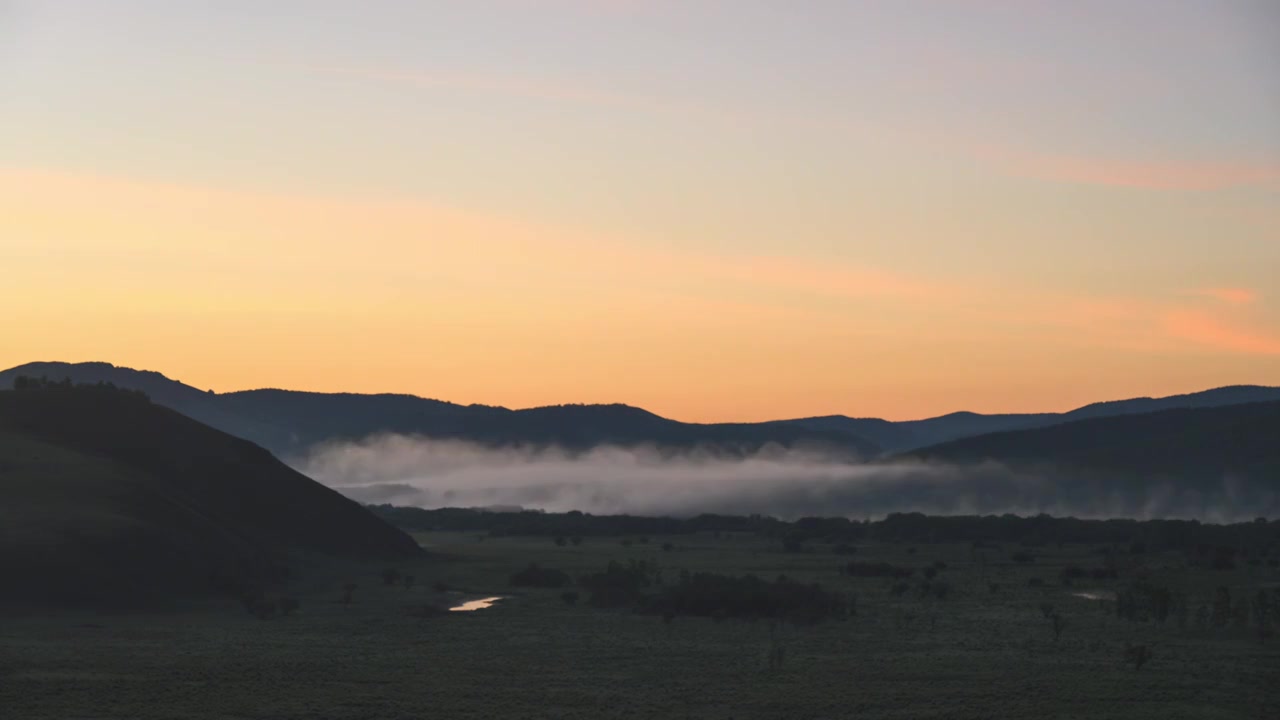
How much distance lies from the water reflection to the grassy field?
1.70m

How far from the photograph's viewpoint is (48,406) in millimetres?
140625

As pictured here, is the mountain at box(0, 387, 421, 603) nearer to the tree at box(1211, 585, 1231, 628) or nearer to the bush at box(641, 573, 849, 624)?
the bush at box(641, 573, 849, 624)

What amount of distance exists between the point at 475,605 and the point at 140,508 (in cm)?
3241

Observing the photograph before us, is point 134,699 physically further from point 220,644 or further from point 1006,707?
point 1006,707

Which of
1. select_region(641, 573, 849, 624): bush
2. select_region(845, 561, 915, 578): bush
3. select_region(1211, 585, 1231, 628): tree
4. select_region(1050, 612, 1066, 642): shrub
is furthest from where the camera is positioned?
select_region(845, 561, 915, 578): bush

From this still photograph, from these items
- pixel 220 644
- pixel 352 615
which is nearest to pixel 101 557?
pixel 352 615

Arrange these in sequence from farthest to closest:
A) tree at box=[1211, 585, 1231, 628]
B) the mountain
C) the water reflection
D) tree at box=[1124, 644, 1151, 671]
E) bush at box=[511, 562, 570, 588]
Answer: bush at box=[511, 562, 570, 588] < the mountain < the water reflection < tree at box=[1211, 585, 1231, 628] < tree at box=[1124, 644, 1151, 671]

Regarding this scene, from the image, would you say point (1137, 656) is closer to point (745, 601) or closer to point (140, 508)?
point (745, 601)

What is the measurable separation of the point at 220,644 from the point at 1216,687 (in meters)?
43.3

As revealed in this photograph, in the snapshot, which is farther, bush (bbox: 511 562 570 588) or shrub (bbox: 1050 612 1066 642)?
bush (bbox: 511 562 570 588)

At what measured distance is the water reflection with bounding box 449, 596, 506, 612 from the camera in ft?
302

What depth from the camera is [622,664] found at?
6362 cm

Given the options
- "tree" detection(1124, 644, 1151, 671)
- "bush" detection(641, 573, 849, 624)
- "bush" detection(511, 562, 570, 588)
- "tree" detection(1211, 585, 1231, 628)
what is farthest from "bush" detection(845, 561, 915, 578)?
"tree" detection(1124, 644, 1151, 671)

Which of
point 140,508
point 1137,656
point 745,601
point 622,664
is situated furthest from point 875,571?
point 622,664
